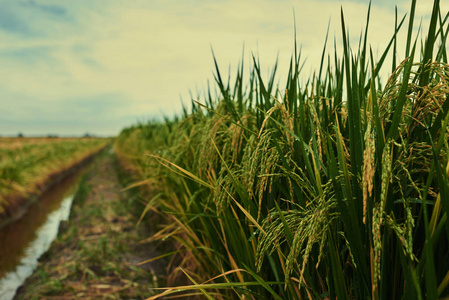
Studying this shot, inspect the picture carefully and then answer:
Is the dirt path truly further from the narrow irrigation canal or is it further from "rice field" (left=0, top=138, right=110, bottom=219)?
"rice field" (left=0, top=138, right=110, bottom=219)

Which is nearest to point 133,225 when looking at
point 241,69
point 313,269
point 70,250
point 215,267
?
point 70,250

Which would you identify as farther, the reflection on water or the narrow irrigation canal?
the reflection on water

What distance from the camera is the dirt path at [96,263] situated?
284 centimetres

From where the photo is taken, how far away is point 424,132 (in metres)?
1.04

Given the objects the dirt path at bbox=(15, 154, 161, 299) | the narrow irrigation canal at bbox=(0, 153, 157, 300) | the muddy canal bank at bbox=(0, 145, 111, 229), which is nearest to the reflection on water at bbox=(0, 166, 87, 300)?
the narrow irrigation canal at bbox=(0, 153, 157, 300)

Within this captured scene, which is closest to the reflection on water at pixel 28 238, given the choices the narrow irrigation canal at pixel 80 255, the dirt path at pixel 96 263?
the narrow irrigation canal at pixel 80 255

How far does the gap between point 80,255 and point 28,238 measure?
214cm

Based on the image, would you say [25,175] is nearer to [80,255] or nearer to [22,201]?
[22,201]

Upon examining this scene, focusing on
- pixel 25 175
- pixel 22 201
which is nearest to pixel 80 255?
pixel 22 201

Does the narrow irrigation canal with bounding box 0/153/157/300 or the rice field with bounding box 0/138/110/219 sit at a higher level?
the rice field with bounding box 0/138/110/219

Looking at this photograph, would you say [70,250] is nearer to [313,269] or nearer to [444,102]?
[313,269]

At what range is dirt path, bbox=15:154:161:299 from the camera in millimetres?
2842

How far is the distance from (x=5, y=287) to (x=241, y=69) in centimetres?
325

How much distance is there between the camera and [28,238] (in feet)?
16.6
